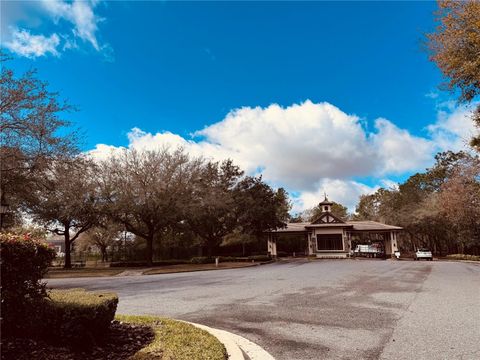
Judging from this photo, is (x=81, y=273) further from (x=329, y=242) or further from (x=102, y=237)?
(x=329, y=242)

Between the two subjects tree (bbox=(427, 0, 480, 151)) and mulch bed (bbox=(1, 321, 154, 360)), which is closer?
mulch bed (bbox=(1, 321, 154, 360))

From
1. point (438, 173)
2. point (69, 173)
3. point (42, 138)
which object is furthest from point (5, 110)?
point (438, 173)

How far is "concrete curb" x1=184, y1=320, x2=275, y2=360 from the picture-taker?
4914mm

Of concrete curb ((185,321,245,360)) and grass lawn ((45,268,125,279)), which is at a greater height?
concrete curb ((185,321,245,360))

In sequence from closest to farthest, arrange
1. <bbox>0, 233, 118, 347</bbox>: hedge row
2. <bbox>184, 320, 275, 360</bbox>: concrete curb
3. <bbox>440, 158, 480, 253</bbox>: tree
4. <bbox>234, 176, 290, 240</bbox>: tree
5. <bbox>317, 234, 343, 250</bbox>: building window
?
<bbox>0, 233, 118, 347</bbox>: hedge row → <bbox>184, 320, 275, 360</bbox>: concrete curb → <bbox>440, 158, 480, 253</bbox>: tree → <bbox>234, 176, 290, 240</bbox>: tree → <bbox>317, 234, 343, 250</bbox>: building window

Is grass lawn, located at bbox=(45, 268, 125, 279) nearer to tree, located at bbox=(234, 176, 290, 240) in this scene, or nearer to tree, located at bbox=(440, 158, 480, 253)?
tree, located at bbox=(234, 176, 290, 240)

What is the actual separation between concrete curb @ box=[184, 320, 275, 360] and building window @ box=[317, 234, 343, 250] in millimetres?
41661

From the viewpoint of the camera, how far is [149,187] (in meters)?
31.7

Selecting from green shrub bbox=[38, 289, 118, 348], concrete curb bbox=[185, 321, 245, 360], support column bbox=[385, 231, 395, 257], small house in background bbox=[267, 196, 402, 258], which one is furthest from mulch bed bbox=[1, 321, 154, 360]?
support column bbox=[385, 231, 395, 257]

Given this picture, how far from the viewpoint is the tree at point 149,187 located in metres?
31.7

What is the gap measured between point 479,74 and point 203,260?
29276 millimetres

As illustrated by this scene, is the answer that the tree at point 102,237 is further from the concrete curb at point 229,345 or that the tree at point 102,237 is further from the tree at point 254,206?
the concrete curb at point 229,345

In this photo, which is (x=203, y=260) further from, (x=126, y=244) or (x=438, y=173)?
(x=438, y=173)

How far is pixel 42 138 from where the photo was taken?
573 inches
